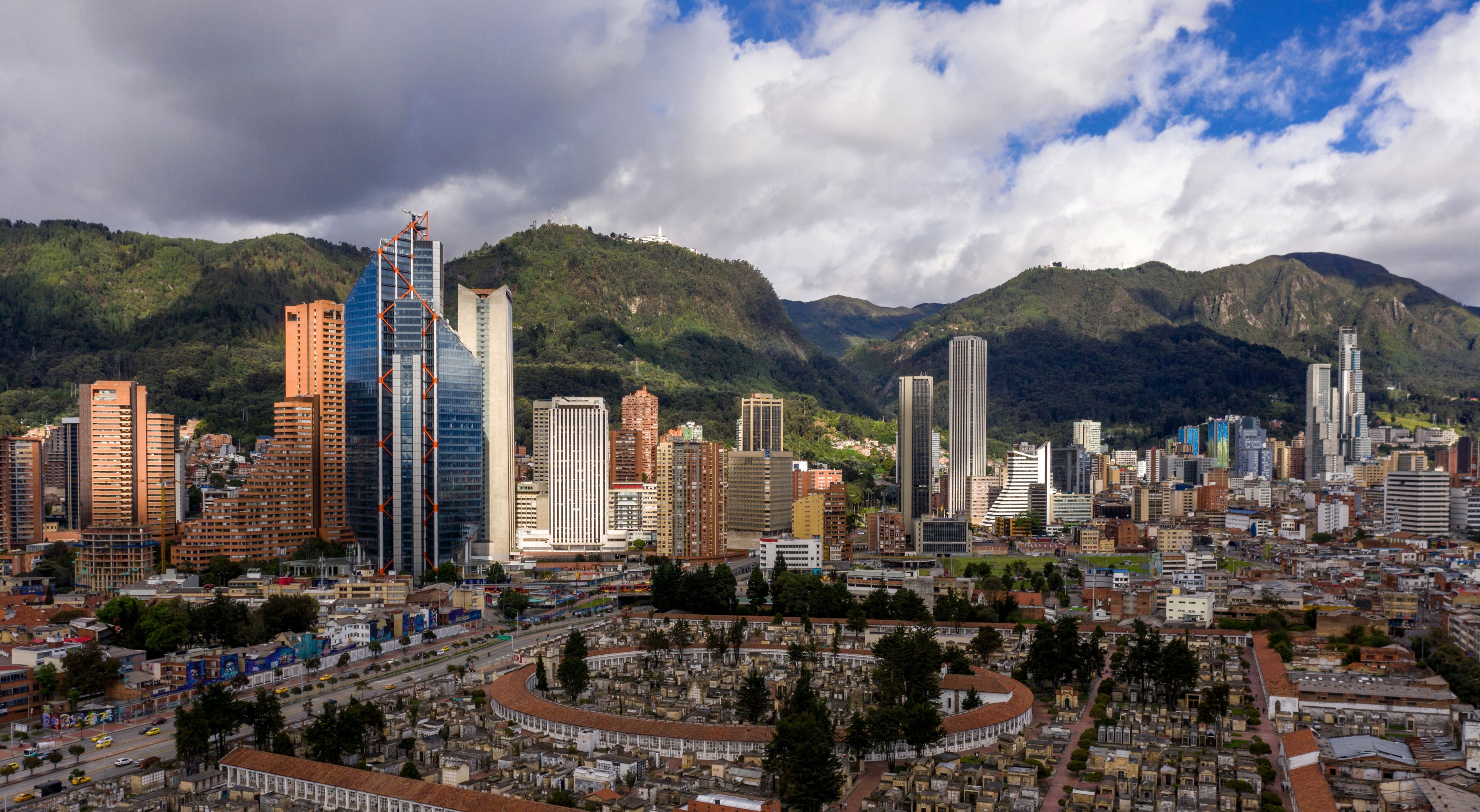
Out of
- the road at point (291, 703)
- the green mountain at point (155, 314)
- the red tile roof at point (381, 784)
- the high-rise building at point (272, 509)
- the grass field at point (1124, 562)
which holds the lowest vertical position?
the grass field at point (1124, 562)

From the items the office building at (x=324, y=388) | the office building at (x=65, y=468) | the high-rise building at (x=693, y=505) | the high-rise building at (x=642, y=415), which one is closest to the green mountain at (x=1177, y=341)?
the high-rise building at (x=642, y=415)

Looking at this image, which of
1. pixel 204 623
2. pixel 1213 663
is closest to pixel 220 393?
pixel 204 623

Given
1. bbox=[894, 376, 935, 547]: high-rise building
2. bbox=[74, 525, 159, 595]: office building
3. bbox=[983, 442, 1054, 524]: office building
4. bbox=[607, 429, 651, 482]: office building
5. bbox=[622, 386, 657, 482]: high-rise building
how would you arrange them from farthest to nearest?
bbox=[622, 386, 657, 482]: high-rise building
bbox=[983, 442, 1054, 524]: office building
bbox=[607, 429, 651, 482]: office building
bbox=[894, 376, 935, 547]: high-rise building
bbox=[74, 525, 159, 595]: office building

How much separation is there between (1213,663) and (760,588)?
15791 mm

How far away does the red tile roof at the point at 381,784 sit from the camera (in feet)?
56.7

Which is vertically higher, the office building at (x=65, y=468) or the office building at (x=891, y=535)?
the office building at (x=65, y=468)

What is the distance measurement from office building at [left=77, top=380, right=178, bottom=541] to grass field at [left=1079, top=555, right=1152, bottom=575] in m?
39.8

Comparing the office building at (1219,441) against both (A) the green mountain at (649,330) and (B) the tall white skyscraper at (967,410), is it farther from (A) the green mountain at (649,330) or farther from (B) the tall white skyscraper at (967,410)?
(A) the green mountain at (649,330)

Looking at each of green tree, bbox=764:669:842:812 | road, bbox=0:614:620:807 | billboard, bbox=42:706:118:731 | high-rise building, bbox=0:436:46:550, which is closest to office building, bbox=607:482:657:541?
road, bbox=0:614:620:807

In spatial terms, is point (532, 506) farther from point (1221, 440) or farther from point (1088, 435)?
point (1221, 440)

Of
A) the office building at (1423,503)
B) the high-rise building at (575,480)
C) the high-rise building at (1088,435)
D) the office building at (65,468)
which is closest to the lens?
the office building at (65,468)

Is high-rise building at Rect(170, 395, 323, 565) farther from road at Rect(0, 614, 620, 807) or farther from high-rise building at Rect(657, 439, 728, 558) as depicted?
high-rise building at Rect(657, 439, 728, 558)

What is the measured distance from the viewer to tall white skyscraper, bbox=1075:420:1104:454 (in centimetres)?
10319

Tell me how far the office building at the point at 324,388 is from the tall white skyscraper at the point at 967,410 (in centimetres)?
4140
